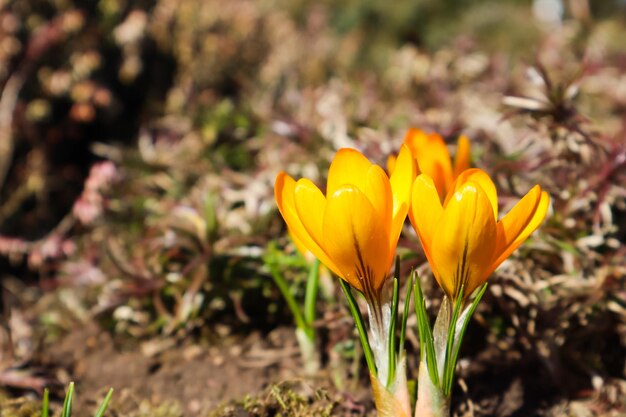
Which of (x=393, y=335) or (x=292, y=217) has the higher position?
(x=292, y=217)

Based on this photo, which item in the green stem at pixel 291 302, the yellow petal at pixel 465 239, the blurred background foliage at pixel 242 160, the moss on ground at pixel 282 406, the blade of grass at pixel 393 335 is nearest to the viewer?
the yellow petal at pixel 465 239

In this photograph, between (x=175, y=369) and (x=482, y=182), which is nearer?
(x=482, y=182)

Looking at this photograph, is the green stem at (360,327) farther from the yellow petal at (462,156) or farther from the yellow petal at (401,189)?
the yellow petal at (462,156)

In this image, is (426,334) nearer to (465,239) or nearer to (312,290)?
(465,239)

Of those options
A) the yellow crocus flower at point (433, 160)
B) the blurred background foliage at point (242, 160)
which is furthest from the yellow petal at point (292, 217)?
the blurred background foliage at point (242, 160)

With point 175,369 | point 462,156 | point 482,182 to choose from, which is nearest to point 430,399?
point 482,182

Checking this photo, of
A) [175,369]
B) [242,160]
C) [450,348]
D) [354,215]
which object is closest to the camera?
[354,215]

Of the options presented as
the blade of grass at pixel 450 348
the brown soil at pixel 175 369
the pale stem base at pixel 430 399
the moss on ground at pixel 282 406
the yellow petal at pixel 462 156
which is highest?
the yellow petal at pixel 462 156

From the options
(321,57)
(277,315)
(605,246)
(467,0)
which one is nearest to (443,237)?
(605,246)

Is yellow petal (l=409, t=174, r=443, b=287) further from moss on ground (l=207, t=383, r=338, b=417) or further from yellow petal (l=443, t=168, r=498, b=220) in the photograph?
moss on ground (l=207, t=383, r=338, b=417)
